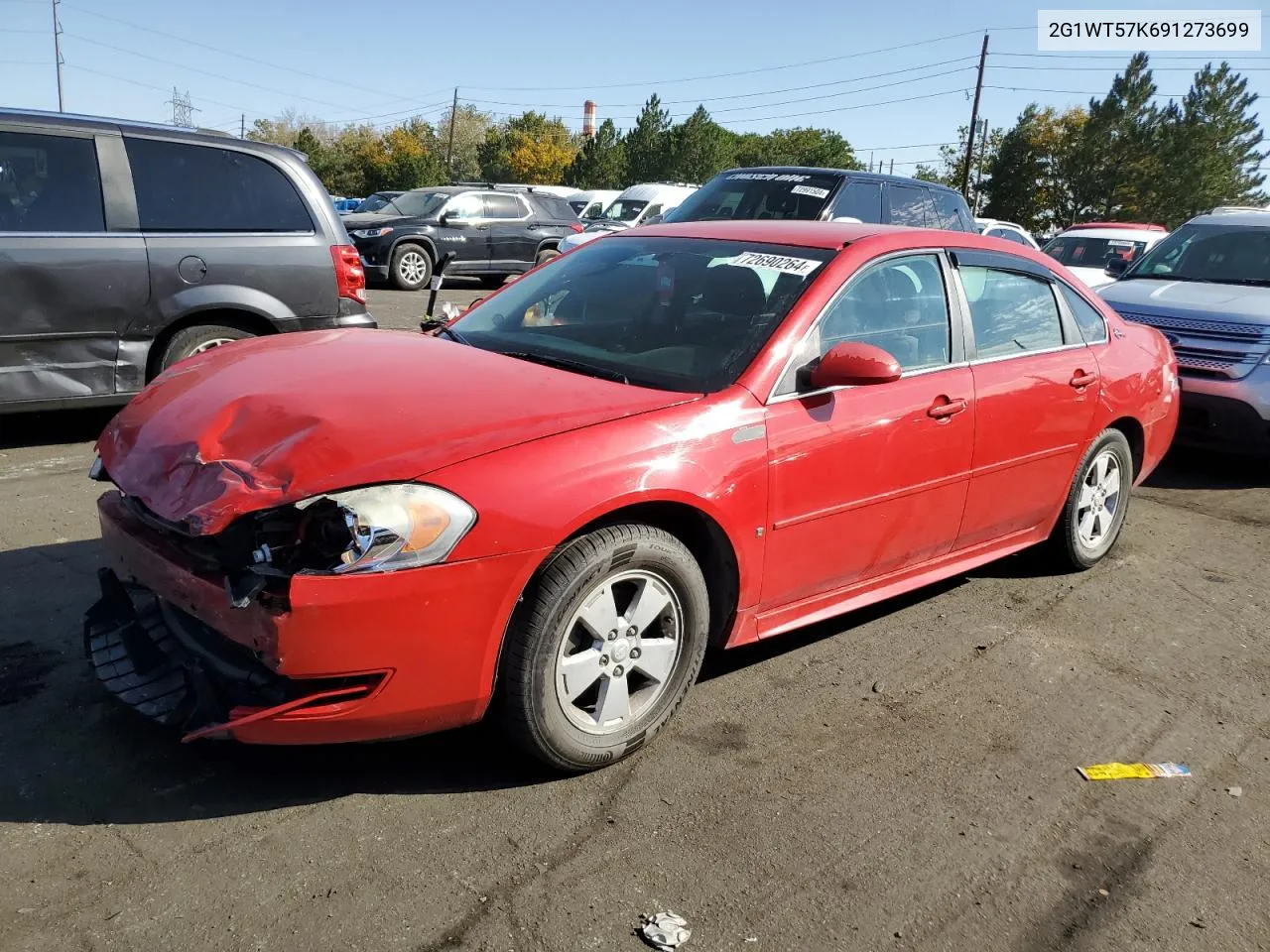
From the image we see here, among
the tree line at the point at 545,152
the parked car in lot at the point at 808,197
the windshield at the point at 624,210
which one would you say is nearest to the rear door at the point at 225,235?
the parked car in lot at the point at 808,197

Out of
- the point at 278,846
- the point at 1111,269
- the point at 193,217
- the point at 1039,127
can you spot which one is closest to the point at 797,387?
the point at 278,846

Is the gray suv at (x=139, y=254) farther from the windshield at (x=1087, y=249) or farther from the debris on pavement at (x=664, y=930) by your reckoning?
the windshield at (x=1087, y=249)

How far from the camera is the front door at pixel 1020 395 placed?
415 cm

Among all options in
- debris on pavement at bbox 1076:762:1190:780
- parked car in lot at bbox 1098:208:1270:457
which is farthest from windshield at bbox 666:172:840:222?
debris on pavement at bbox 1076:762:1190:780

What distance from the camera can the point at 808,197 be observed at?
31.2 feet

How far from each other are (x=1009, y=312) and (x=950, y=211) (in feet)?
23.2

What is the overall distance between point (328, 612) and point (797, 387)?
5.59 ft

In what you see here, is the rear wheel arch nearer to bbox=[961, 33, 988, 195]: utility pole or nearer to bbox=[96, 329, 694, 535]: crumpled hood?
bbox=[96, 329, 694, 535]: crumpled hood

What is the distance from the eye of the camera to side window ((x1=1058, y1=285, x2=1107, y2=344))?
482cm

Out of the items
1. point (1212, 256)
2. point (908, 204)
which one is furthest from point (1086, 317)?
point (908, 204)

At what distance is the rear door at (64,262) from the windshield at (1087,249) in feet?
42.4

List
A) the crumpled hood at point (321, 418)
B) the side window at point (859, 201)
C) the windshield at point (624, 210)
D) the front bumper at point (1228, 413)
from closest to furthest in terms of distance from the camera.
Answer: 1. the crumpled hood at point (321, 418)
2. the front bumper at point (1228, 413)
3. the side window at point (859, 201)
4. the windshield at point (624, 210)

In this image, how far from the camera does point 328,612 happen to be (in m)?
2.49

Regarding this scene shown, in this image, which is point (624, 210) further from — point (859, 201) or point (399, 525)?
point (399, 525)
